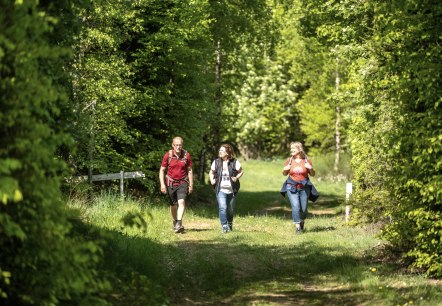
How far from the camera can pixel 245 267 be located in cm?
1146

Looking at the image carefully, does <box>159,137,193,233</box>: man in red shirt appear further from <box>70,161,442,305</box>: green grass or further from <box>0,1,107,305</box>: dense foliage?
<box>0,1,107,305</box>: dense foliage

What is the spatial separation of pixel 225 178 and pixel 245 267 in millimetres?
4146

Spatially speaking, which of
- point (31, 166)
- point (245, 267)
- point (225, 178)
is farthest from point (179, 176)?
point (31, 166)

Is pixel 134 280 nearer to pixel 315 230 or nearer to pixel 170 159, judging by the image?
pixel 170 159

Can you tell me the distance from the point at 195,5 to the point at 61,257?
18440 mm

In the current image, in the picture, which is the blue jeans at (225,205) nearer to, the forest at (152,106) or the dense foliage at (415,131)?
the forest at (152,106)

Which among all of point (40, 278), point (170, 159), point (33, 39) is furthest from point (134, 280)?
point (170, 159)

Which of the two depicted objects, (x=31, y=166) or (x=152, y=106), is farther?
(x=152, y=106)

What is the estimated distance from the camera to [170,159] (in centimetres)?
1474

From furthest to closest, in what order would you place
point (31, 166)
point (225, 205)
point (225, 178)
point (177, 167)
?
point (225, 178) → point (225, 205) → point (177, 167) → point (31, 166)

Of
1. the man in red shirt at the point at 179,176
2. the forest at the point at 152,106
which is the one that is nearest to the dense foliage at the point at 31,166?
the forest at the point at 152,106

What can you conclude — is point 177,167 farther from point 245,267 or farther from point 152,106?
point 152,106

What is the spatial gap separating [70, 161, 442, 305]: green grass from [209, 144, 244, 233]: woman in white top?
0.63 metres

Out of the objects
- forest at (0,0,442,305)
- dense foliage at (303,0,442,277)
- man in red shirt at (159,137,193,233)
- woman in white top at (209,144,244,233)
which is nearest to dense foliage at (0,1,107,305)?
forest at (0,0,442,305)
